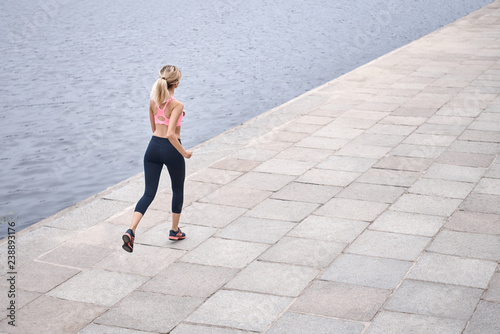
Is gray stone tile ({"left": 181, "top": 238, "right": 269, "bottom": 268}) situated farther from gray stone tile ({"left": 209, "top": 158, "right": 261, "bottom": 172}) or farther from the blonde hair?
gray stone tile ({"left": 209, "top": 158, "right": 261, "bottom": 172})

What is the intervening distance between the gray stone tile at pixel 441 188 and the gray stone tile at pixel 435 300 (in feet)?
7.22

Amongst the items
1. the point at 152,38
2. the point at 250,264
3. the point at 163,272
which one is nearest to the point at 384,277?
the point at 250,264

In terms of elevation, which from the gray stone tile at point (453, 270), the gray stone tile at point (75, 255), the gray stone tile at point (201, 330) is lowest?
the gray stone tile at point (453, 270)

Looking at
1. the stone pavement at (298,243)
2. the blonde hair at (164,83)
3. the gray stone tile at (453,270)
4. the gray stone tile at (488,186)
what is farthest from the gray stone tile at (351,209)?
the blonde hair at (164,83)

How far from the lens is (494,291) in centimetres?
532

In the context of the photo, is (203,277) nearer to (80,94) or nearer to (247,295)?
(247,295)

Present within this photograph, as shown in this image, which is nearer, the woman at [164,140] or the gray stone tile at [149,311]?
the gray stone tile at [149,311]

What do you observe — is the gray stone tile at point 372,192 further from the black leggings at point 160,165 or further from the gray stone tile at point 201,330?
the gray stone tile at point 201,330

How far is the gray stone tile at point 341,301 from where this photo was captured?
5.07 meters

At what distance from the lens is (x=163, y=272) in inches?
229

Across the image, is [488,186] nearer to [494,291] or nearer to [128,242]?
[494,291]

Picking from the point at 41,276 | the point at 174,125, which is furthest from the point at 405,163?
the point at 41,276

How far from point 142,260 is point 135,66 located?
494 inches

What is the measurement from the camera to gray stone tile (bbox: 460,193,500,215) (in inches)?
276
